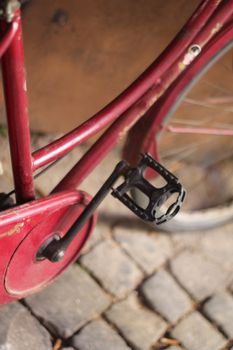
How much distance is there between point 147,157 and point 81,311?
833 mm

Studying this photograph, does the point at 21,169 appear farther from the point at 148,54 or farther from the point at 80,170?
the point at 148,54

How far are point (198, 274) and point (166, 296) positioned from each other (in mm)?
193

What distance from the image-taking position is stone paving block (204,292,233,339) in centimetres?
245

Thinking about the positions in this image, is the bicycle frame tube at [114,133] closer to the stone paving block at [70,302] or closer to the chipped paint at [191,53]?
the chipped paint at [191,53]

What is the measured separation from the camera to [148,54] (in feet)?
7.88

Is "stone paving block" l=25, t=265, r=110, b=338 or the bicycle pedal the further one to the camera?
"stone paving block" l=25, t=265, r=110, b=338

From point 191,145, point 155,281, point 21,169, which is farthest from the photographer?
point 191,145

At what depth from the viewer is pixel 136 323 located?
7.79ft

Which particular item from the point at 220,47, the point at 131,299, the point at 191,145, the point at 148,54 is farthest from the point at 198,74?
the point at 131,299

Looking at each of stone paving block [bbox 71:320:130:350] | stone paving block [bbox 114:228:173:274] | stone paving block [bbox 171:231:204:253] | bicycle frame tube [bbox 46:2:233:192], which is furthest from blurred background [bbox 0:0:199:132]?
stone paving block [bbox 71:320:130:350]

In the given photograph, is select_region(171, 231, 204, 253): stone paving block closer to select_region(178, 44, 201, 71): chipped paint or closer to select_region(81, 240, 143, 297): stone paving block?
select_region(81, 240, 143, 297): stone paving block

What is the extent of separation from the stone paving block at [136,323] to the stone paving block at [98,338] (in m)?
0.03

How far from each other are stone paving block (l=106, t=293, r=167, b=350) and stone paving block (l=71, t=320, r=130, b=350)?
0.03m

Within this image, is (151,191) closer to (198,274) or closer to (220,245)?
(198,274)
